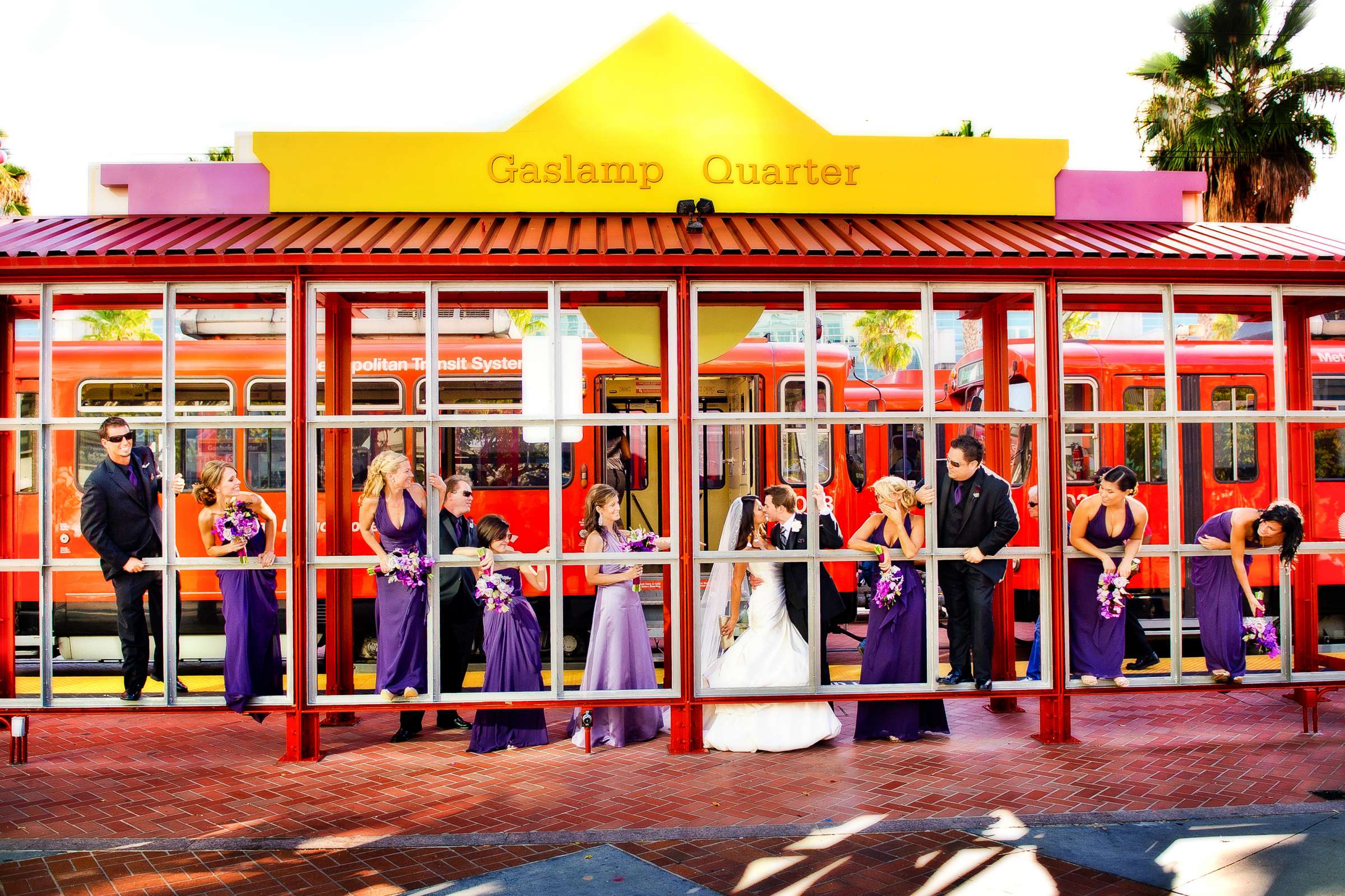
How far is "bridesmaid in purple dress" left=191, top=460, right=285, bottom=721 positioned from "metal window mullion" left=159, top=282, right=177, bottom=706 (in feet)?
0.66

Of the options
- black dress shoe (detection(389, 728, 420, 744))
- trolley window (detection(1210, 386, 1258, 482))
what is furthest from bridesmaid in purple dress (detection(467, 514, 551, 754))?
trolley window (detection(1210, 386, 1258, 482))

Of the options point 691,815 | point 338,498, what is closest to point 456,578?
point 338,498

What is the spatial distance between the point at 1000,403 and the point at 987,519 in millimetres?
1222

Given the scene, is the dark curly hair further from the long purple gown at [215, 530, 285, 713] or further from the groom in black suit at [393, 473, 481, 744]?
the long purple gown at [215, 530, 285, 713]

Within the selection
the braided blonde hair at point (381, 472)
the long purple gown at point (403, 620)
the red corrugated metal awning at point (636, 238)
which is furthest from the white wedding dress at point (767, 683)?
the braided blonde hair at point (381, 472)

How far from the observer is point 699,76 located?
24.4 ft

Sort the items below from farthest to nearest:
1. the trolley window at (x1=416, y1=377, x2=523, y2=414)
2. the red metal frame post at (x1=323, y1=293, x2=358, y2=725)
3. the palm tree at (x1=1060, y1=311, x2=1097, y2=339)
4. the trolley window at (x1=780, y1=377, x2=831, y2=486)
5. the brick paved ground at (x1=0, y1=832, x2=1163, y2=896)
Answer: the palm tree at (x1=1060, y1=311, x2=1097, y2=339) → the trolley window at (x1=780, y1=377, x2=831, y2=486) → the trolley window at (x1=416, y1=377, x2=523, y2=414) → the red metal frame post at (x1=323, y1=293, x2=358, y2=725) → the brick paved ground at (x1=0, y1=832, x2=1163, y2=896)

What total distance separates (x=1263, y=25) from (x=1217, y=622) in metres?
15.0

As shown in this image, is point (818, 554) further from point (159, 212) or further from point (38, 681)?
point (38, 681)

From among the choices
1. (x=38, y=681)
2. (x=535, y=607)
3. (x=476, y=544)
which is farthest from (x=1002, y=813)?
(x=38, y=681)

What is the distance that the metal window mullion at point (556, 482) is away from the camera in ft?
21.0

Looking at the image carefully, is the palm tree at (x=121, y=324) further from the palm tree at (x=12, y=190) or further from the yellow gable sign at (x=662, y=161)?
the yellow gable sign at (x=662, y=161)

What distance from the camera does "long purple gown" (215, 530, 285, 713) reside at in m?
6.33

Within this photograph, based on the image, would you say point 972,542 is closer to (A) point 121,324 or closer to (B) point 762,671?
(B) point 762,671
